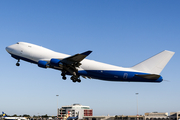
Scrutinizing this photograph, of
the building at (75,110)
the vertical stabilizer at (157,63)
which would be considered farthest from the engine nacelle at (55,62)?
the building at (75,110)

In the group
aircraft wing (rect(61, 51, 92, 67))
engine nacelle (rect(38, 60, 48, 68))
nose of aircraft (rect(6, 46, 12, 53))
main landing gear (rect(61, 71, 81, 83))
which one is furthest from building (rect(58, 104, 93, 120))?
aircraft wing (rect(61, 51, 92, 67))

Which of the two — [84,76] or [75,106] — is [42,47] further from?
[75,106]

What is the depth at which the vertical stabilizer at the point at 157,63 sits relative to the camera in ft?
163

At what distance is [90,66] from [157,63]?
14855 mm

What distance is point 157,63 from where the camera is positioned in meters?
50.1

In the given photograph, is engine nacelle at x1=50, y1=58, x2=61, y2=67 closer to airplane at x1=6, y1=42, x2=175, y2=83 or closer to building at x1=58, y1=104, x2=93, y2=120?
airplane at x1=6, y1=42, x2=175, y2=83

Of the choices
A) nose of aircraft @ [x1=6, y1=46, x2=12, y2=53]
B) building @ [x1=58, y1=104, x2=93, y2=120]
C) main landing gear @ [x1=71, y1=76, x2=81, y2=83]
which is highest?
nose of aircraft @ [x1=6, y1=46, x2=12, y2=53]

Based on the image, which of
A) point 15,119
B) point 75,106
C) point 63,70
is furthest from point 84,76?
point 75,106

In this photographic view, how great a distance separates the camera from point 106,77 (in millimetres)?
51375

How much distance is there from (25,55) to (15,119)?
47.3 m

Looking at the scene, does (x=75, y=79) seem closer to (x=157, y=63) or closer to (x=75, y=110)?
(x=157, y=63)

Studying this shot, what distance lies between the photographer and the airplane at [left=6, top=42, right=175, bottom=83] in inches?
1956

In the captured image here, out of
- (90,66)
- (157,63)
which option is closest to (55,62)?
(90,66)

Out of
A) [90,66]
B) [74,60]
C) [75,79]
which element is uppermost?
[74,60]
